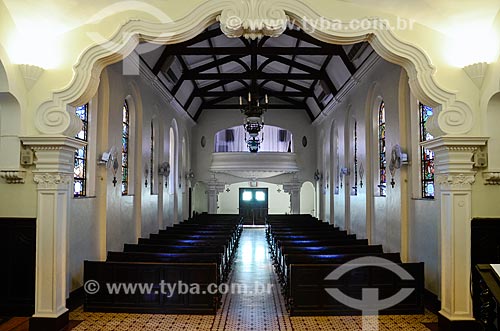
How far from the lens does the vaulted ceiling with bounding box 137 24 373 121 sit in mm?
11773

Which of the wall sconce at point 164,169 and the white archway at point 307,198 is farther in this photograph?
the white archway at point 307,198

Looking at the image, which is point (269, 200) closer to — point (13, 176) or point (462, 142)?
point (462, 142)

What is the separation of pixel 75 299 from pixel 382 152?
747 centimetres

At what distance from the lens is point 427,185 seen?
825 cm

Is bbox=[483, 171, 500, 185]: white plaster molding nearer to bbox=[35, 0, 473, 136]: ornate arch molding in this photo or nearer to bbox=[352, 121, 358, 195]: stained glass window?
bbox=[35, 0, 473, 136]: ornate arch molding

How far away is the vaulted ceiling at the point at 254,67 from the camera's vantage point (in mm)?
11773

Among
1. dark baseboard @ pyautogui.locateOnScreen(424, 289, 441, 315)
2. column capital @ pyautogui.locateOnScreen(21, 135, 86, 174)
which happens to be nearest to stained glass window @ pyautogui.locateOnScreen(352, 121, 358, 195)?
dark baseboard @ pyautogui.locateOnScreen(424, 289, 441, 315)

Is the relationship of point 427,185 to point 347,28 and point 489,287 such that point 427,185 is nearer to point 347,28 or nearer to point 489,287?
point 347,28

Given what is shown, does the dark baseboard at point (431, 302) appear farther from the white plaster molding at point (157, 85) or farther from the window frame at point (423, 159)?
the white plaster molding at point (157, 85)

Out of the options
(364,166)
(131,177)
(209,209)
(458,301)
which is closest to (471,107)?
(458,301)

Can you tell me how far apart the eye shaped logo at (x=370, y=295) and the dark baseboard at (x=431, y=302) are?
1.58 ft

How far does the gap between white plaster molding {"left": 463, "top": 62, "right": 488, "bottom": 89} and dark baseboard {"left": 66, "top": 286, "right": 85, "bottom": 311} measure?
270 inches

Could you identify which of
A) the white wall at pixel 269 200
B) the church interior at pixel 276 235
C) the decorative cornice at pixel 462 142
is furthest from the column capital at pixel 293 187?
the decorative cornice at pixel 462 142

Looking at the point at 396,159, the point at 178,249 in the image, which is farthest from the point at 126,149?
the point at 396,159
